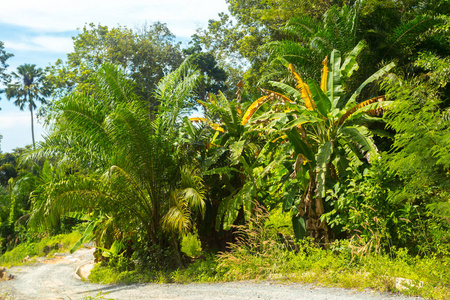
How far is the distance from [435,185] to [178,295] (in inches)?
173

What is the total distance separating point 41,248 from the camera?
56.5 ft

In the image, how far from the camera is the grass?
643 inches

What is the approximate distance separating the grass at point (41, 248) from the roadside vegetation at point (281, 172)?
6933mm

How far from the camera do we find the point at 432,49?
11398 millimetres

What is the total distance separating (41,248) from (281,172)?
13.5 metres

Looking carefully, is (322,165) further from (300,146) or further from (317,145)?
(317,145)

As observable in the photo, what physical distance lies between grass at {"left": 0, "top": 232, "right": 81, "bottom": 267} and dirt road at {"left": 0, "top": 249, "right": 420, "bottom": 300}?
15.6 feet

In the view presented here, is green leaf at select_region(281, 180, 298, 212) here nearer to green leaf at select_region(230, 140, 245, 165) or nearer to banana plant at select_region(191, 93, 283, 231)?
banana plant at select_region(191, 93, 283, 231)

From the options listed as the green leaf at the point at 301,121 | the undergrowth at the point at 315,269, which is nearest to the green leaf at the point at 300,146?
the green leaf at the point at 301,121

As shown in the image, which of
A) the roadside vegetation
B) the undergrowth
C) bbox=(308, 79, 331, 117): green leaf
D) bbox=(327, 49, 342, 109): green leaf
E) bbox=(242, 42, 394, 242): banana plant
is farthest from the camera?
bbox=(327, 49, 342, 109): green leaf

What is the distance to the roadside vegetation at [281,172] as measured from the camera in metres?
5.72

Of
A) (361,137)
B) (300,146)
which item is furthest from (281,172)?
(361,137)

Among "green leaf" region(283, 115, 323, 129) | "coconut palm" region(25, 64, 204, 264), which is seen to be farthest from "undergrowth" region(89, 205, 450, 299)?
"green leaf" region(283, 115, 323, 129)

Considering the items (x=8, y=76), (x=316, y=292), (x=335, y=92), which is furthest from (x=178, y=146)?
(x=8, y=76)
